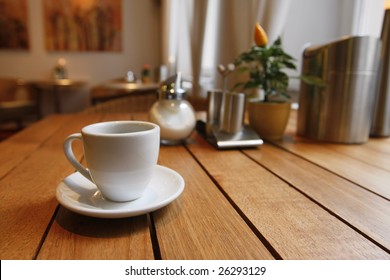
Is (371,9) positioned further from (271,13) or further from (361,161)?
(361,161)

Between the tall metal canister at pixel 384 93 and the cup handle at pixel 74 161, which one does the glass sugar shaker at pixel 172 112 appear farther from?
the tall metal canister at pixel 384 93

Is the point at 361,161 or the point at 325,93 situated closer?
the point at 361,161

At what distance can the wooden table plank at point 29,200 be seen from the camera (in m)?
0.29

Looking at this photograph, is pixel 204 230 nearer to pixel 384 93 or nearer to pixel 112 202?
pixel 112 202

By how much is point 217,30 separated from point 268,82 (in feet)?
3.23

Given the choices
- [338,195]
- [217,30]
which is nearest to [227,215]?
[338,195]

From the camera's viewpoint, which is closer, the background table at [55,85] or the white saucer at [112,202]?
the white saucer at [112,202]

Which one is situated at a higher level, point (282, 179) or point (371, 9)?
point (371, 9)

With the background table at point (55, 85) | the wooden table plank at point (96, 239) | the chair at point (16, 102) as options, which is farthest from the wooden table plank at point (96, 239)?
the background table at point (55, 85)

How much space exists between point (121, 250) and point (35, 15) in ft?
12.3

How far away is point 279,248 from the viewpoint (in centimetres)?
28

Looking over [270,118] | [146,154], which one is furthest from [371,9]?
[146,154]

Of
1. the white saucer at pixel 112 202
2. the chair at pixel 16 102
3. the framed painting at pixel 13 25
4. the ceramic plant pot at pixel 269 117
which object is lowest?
the chair at pixel 16 102

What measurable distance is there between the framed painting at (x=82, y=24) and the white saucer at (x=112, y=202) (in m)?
3.40
